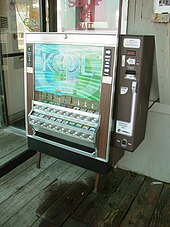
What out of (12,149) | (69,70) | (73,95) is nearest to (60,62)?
(69,70)

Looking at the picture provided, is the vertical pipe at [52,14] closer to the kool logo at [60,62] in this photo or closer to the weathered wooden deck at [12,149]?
the kool logo at [60,62]

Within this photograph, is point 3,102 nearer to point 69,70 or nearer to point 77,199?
point 69,70

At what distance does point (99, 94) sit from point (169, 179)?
1046 millimetres

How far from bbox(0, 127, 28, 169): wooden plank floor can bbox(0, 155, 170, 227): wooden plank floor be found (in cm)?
15

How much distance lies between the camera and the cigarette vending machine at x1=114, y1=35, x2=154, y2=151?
1550 mm

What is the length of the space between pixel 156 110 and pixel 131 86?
1.68 feet

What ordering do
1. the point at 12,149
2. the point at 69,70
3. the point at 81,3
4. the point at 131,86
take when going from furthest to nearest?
the point at 12,149 → the point at 81,3 → the point at 69,70 → the point at 131,86

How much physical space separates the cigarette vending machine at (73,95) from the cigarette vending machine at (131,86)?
0.07 metres

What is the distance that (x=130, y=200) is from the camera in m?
1.89

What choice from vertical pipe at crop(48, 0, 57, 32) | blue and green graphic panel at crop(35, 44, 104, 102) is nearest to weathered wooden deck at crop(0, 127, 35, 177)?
blue and green graphic panel at crop(35, 44, 104, 102)

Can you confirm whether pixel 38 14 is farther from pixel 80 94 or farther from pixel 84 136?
pixel 84 136

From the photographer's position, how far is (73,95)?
5.97ft

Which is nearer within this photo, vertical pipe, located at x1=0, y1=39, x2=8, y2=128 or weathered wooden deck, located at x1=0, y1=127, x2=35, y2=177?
weathered wooden deck, located at x1=0, y1=127, x2=35, y2=177

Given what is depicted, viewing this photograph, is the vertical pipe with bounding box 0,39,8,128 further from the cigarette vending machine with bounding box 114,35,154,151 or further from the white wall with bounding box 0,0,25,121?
the cigarette vending machine with bounding box 114,35,154,151
